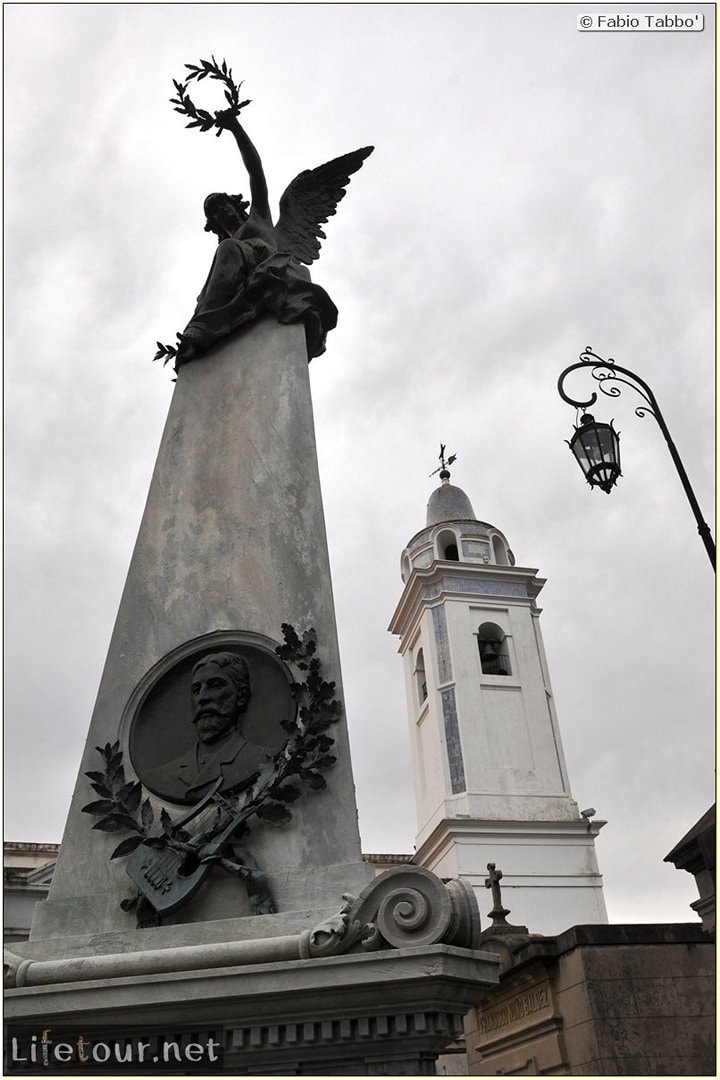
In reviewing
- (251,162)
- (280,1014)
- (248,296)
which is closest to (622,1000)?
(280,1014)

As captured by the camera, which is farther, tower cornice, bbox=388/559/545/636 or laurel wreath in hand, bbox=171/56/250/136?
tower cornice, bbox=388/559/545/636

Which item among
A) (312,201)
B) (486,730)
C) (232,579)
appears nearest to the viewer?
(232,579)

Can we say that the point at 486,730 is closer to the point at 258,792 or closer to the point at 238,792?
A: the point at 238,792

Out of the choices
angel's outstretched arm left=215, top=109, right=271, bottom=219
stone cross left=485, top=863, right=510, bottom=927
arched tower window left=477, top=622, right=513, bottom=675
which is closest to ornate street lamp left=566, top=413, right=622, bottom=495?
angel's outstretched arm left=215, top=109, right=271, bottom=219

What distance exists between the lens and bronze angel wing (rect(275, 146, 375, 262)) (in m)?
8.92

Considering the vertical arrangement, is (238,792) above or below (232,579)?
below

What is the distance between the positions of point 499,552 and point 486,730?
8.15 metres

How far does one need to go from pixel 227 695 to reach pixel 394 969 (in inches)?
83.8

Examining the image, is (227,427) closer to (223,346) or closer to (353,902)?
(223,346)

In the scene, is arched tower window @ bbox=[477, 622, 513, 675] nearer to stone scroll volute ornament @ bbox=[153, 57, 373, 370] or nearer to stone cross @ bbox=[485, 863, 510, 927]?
stone cross @ bbox=[485, 863, 510, 927]

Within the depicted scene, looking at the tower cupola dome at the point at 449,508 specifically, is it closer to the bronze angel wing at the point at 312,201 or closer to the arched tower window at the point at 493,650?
the arched tower window at the point at 493,650

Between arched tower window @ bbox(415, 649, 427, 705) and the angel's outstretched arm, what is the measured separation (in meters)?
28.7

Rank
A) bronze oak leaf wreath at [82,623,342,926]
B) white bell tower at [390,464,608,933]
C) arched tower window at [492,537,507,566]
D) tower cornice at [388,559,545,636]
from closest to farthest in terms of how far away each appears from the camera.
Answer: bronze oak leaf wreath at [82,623,342,926], white bell tower at [390,464,608,933], tower cornice at [388,559,545,636], arched tower window at [492,537,507,566]

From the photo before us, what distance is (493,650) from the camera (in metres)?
35.4
